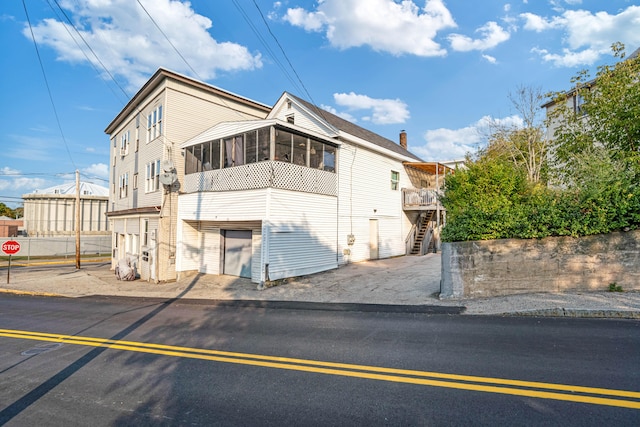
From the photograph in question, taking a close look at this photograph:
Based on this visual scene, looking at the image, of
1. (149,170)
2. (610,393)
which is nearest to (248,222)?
(149,170)

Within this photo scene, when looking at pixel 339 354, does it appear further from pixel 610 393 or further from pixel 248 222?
pixel 248 222

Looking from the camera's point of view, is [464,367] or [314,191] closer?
[464,367]

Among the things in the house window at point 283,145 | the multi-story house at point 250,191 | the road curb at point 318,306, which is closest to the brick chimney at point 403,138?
the multi-story house at point 250,191

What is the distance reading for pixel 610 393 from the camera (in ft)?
12.7

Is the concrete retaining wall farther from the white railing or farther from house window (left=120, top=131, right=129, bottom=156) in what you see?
house window (left=120, top=131, right=129, bottom=156)

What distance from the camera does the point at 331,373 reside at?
4.88 meters

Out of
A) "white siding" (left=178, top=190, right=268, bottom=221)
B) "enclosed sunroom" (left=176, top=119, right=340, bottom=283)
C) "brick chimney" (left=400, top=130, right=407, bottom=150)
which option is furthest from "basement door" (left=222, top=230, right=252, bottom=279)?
"brick chimney" (left=400, top=130, right=407, bottom=150)

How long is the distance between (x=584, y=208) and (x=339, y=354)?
25.1ft

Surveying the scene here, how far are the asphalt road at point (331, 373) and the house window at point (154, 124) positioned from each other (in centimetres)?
1257

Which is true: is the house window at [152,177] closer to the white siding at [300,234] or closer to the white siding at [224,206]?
the white siding at [224,206]

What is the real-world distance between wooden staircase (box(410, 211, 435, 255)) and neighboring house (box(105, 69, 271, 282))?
13.1 m

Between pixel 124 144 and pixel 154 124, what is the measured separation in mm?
7040

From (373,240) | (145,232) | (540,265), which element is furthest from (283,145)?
(145,232)

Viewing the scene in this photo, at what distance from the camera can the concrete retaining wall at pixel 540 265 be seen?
840 cm
